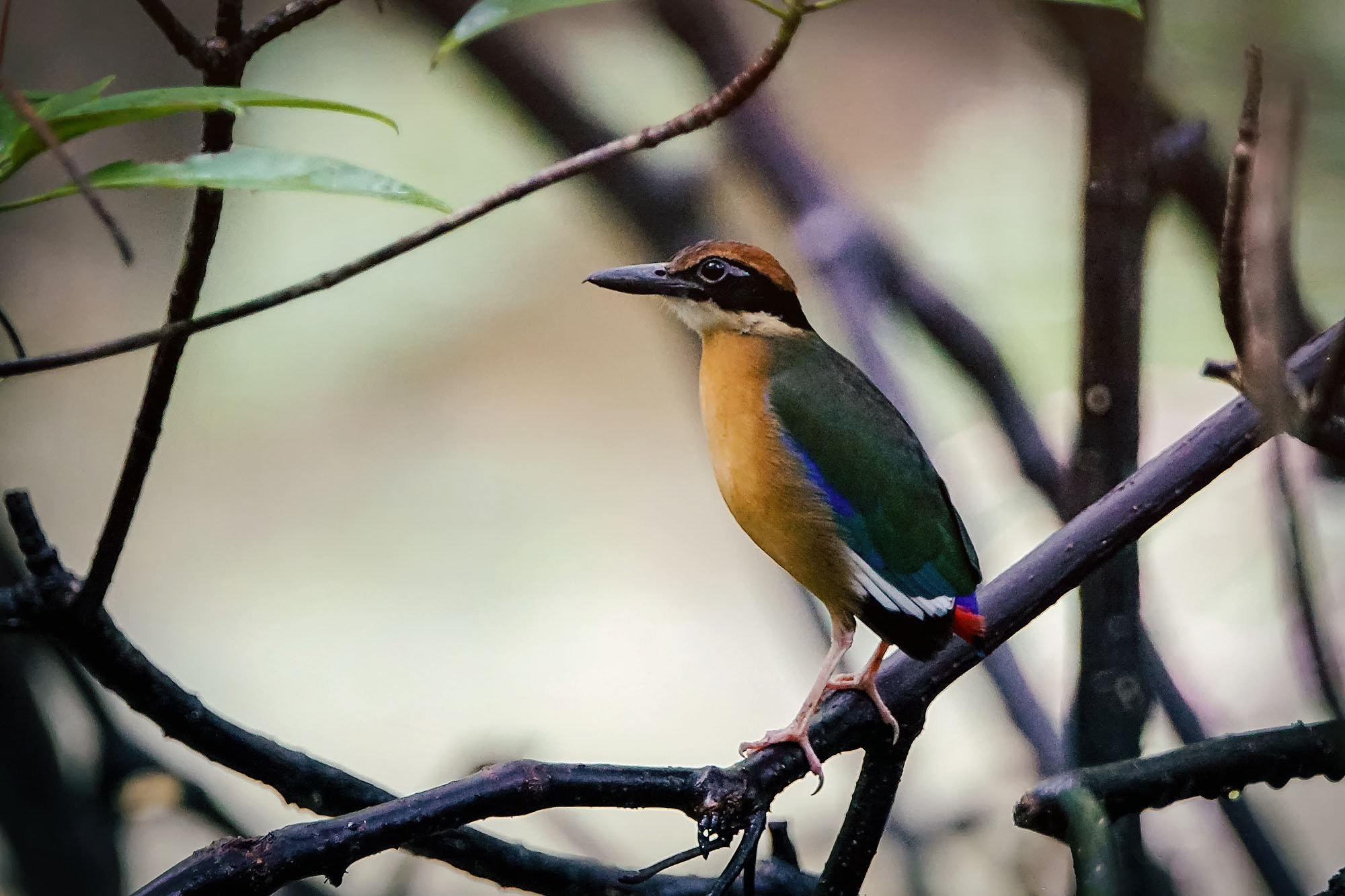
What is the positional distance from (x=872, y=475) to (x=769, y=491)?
0.32ft

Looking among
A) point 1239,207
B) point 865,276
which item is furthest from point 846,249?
point 1239,207

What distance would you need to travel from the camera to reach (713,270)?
1.06 metres

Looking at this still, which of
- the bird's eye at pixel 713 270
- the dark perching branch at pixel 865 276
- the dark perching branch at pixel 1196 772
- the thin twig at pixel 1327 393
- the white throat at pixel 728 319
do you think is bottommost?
the dark perching branch at pixel 1196 772

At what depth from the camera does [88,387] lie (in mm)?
2055

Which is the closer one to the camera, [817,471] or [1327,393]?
[1327,393]

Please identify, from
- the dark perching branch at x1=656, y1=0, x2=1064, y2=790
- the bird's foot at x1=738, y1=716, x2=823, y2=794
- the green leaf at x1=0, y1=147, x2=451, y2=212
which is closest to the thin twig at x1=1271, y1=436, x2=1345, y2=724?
the bird's foot at x1=738, y1=716, x2=823, y2=794

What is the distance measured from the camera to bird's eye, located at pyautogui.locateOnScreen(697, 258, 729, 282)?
106 cm

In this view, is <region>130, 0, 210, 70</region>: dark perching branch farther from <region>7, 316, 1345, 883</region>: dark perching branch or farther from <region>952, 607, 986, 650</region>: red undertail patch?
<region>952, 607, 986, 650</region>: red undertail patch

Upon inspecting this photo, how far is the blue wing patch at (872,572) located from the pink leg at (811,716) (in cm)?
11

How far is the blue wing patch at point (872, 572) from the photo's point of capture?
0.93 meters

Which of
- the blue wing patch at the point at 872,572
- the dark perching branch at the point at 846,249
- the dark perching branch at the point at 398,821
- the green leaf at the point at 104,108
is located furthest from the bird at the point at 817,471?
the green leaf at the point at 104,108

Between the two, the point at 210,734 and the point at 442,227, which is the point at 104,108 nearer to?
the point at 442,227

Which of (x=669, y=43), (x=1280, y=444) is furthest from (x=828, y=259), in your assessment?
(x=1280, y=444)

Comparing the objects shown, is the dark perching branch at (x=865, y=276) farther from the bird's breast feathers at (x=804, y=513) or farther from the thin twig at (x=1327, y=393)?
the thin twig at (x=1327, y=393)
